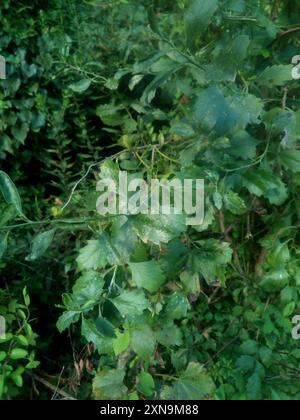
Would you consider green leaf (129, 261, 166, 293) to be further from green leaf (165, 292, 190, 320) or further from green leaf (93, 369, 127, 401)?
green leaf (93, 369, 127, 401)

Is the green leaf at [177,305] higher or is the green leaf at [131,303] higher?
the green leaf at [131,303]

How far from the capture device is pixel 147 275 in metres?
0.91

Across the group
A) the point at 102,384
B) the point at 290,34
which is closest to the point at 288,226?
the point at 290,34

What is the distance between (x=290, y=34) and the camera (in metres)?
1.36

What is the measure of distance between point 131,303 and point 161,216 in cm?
15

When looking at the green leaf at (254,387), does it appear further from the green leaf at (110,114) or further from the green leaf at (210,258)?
the green leaf at (110,114)

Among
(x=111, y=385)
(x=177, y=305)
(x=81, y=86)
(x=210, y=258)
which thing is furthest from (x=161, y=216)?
(x=81, y=86)

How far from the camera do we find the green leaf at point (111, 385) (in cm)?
116

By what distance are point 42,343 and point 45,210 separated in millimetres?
682

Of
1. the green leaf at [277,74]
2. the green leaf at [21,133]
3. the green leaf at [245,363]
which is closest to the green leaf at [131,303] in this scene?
the green leaf at [277,74]

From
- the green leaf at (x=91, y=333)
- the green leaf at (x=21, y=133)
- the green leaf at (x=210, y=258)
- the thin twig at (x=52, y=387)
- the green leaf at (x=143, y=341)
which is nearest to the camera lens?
the green leaf at (x=91, y=333)

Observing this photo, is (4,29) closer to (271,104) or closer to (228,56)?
(271,104)

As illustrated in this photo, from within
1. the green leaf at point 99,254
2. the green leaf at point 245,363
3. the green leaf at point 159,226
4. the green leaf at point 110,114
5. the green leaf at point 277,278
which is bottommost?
the green leaf at point 245,363

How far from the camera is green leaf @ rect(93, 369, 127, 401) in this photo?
1161 millimetres
